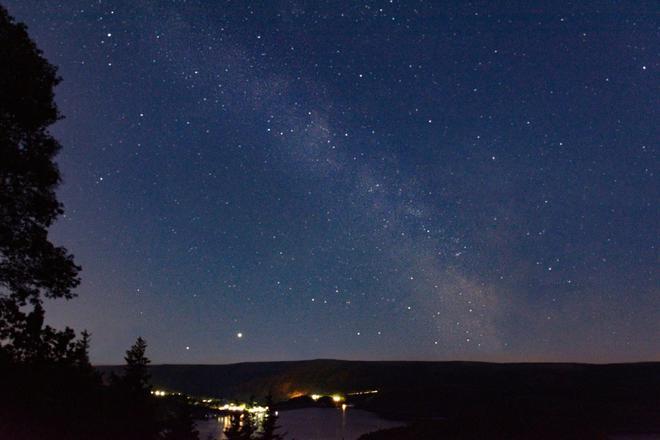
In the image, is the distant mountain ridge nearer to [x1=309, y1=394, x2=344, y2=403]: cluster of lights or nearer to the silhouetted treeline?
[x1=309, y1=394, x2=344, y2=403]: cluster of lights

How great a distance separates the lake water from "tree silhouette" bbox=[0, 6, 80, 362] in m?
68.7

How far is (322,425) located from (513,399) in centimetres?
4607

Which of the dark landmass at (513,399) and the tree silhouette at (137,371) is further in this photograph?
the dark landmass at (513,399)

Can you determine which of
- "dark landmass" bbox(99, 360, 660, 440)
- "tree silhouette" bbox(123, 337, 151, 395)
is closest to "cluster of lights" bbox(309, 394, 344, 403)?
"dark landmass" bbox(99, 360, 660, 440)

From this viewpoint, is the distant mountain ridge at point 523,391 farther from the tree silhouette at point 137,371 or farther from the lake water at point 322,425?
the tree silhouette at point 137,371

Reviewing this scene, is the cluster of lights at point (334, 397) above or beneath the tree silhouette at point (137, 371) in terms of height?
beneath

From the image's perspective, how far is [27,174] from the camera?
401 inches

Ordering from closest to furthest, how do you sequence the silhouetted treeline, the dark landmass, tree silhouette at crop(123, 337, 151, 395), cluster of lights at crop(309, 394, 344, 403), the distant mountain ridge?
the silhouetted treeline < tree silhouette at crop(123, 337, 151, 395) < the dark landmass < the distant mountain ridge < cluster of lights at crop(309, 394, 344, 403)

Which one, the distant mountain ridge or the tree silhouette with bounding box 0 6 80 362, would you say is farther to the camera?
the distant mountain ridge

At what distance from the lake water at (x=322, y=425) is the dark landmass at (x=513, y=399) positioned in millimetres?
11764

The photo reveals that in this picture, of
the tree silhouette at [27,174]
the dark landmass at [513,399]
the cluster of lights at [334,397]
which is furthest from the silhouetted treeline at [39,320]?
the cluster of lights at [334,397]

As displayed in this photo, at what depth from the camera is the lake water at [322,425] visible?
291ft

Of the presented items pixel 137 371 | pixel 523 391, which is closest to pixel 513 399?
pixel 523 391

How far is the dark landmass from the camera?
66938 millimetres
